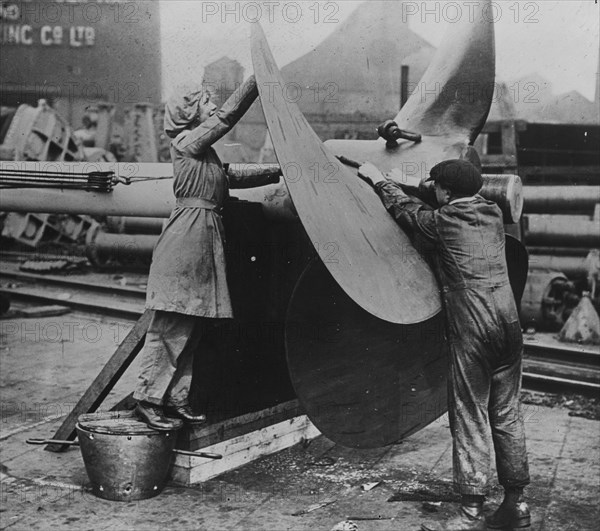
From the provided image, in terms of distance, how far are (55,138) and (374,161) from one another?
10657mm

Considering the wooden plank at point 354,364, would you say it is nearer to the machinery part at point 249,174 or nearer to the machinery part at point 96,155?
the machinery part at point 249,174

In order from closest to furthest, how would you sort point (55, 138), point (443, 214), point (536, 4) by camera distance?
point (443, 214)
point (536, 4)
point (55, 138)

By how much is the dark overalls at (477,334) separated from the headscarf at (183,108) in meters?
1.22

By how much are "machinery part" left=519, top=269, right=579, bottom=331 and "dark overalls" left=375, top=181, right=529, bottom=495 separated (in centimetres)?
494

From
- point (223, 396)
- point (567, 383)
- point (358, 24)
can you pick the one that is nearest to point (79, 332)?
point (223, 396)

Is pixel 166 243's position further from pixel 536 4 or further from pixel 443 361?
→ pixel 536 4

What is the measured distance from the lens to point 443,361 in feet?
14.0

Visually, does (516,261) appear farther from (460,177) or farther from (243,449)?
(243,449)

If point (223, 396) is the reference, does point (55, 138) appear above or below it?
above

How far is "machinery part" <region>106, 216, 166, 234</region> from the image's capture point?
39.2 feet

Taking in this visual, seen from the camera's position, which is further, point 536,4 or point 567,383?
point 536,4

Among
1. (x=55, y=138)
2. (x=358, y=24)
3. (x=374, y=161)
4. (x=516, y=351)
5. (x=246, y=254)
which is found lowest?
(x=516, y=351)

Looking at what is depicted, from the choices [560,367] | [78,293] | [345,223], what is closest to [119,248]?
[78,293]

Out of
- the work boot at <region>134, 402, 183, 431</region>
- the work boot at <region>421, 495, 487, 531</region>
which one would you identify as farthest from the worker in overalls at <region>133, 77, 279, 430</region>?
the work boot at <region>421, 495, 487, 531</region>
